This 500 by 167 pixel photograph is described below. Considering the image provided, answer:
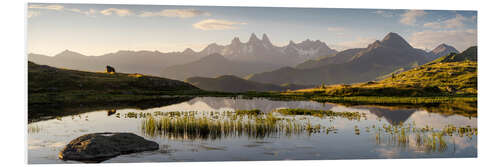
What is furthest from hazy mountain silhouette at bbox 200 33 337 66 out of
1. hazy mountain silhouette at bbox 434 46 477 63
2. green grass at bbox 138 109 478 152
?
hazy mountain silhouette at bbox 434 46 477 63

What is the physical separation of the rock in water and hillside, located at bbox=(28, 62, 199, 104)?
2249 centimetres

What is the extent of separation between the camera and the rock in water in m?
18.6

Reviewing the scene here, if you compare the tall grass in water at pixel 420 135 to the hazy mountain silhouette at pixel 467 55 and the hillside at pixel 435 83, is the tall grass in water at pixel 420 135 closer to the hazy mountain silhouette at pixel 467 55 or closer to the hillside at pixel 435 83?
the hazy mountain silhouette at pixel 467 55

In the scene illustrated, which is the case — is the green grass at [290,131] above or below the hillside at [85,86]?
below

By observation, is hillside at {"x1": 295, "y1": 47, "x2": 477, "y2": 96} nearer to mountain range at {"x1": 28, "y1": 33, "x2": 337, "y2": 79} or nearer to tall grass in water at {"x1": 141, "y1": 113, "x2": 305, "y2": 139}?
mountain range at {"x1": 28, "y1": 33, "x2": 337, "y2": 79}

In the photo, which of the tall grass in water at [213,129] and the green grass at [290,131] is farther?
the tall grass in water at [213,129]

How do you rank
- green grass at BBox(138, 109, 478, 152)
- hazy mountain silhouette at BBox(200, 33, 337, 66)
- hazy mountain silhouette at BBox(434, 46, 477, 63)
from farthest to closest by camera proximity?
1. hazy mountain silhouette at BBox(200, 33, 337, 66)
2. hazy mountain silhouette at BBox(434, 46, 477, 63)
3. green grass at BBox(138, 109, 478, 152)

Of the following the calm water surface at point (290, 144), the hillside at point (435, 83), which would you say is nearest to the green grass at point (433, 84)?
the hillside at point (435, 83)

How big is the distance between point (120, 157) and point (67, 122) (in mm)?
15010

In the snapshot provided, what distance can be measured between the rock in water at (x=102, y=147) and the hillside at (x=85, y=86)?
2249 centimetres

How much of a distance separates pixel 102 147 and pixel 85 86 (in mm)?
70471

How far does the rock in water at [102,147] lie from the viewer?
18.6 meters

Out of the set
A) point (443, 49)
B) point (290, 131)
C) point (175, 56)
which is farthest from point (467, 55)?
point (175, 56)

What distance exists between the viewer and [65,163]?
17875 millimetres
